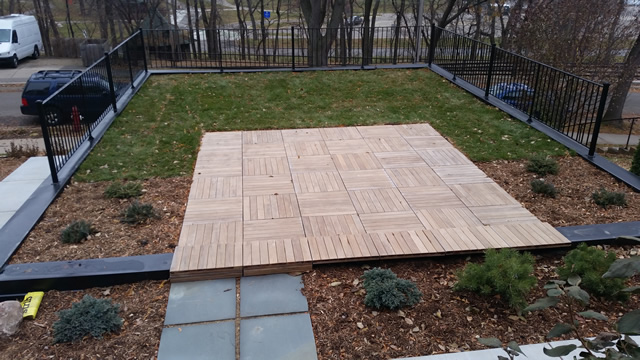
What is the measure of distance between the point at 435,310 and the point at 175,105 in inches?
266

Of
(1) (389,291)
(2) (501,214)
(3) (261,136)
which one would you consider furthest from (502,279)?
(3) (261,136)

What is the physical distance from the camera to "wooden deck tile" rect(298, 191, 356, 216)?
5.02 metres

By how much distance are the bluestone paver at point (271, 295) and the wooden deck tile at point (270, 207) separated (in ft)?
3.22

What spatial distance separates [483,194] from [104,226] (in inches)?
160

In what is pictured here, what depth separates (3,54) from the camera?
2461 centimetres

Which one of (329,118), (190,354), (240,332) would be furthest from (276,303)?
(329,118)

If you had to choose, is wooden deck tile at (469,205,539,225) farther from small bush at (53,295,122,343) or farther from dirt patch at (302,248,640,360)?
small bush at (53,295,122,343)

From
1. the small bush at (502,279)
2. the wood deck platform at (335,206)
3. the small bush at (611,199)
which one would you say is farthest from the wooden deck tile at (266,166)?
the small bush at (611,199)

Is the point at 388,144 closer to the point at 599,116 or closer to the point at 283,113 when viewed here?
the point at 283,113

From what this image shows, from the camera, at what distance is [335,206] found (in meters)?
5.15

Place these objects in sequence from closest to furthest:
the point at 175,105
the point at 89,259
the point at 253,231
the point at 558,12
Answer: the point at 89,259 < the point at 253,231 < the point at 175,105 < the point at 558,12

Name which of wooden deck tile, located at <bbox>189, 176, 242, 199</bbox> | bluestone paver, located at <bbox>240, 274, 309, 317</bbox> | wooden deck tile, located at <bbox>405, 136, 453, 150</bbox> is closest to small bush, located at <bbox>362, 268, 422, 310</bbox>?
bluestone paver, located at <bbox>240, 274, 309, 317</bbox>

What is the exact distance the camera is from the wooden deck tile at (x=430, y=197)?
5192mm

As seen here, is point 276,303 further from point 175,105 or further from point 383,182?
point 175,105
